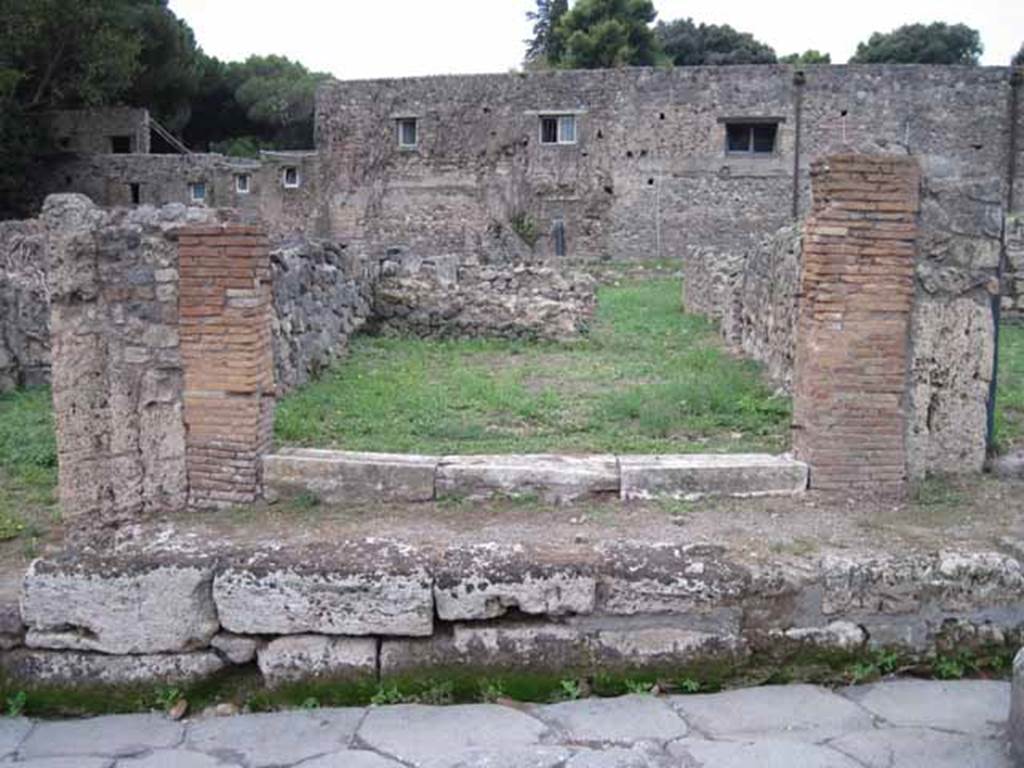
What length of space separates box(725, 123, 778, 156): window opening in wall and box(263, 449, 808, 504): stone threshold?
2342 cm

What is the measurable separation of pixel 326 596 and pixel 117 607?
0.86m

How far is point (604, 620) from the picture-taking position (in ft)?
13.4

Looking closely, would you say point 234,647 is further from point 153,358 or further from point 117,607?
point 153,358

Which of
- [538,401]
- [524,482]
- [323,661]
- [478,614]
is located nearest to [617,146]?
[538,401]

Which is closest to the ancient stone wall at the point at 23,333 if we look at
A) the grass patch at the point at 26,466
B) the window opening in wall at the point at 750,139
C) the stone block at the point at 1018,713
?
the grass patch at the point at 26,466

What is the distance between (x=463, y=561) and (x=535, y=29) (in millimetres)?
46119

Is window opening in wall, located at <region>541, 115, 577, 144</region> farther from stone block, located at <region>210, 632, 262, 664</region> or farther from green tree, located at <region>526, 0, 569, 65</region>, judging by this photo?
stone block, located at <region>210, 632, 262, 664</region>

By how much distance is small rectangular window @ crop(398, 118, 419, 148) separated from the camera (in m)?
29.0

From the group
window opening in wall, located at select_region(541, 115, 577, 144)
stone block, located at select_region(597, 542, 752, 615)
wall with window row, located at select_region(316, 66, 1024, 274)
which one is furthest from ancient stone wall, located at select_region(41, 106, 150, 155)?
stone block, located at select_region(597, 542, 752, 615)

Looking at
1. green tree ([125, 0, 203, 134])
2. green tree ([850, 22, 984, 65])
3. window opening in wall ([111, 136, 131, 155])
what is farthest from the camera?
green tree ([850, 22, 984, 65])

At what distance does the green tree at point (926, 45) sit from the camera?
148 feet

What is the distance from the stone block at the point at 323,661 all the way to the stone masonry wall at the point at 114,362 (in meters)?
1.23

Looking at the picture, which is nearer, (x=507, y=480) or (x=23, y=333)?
(x=507, y=480)

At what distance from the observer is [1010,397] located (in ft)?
24.0
